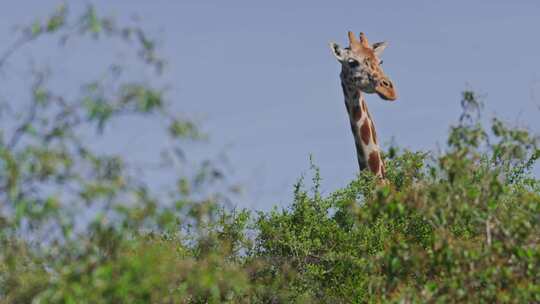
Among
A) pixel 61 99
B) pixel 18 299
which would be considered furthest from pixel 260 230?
pixel 61 99

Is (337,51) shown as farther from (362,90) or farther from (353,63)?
(362,90)

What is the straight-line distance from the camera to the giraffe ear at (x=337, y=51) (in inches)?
901

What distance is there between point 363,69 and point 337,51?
0.73m

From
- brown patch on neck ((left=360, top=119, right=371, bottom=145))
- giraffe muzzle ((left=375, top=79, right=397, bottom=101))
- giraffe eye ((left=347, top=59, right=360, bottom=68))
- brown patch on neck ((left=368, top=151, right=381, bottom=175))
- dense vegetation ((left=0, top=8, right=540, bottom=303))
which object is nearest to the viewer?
dense vegetation ((left=0, top=8, right=540, bottom=303))

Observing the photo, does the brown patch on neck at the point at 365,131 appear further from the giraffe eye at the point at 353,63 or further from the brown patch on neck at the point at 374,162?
the giraffe eye at the point at 353,63

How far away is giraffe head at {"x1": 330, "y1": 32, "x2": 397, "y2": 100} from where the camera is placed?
22438mm

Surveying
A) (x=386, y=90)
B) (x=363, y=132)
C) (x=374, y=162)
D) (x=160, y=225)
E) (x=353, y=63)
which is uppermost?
(x=353, y=63)

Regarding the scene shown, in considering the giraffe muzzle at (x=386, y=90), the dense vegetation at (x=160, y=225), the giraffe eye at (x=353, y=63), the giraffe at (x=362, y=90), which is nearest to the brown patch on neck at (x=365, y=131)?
the giraffe at (x=362, y=90)

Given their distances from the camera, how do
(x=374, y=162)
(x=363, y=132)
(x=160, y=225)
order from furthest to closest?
1. (x=363, y=132)
2. (x=374, y=162)
3. (x=160, y=225)

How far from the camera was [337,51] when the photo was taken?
75.4 feet

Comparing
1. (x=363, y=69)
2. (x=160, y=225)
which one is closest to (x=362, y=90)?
(x=363, y=69)

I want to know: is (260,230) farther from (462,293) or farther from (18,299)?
(462,293)

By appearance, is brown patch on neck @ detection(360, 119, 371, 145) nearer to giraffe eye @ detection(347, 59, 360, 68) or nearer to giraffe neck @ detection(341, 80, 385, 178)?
giraffe neck @ detection(341, 80, 385, 178)

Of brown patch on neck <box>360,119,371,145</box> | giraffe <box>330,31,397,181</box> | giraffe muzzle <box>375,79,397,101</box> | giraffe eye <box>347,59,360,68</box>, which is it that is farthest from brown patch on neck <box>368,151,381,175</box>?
giraffe eye <box>347,59,360,68</box>
